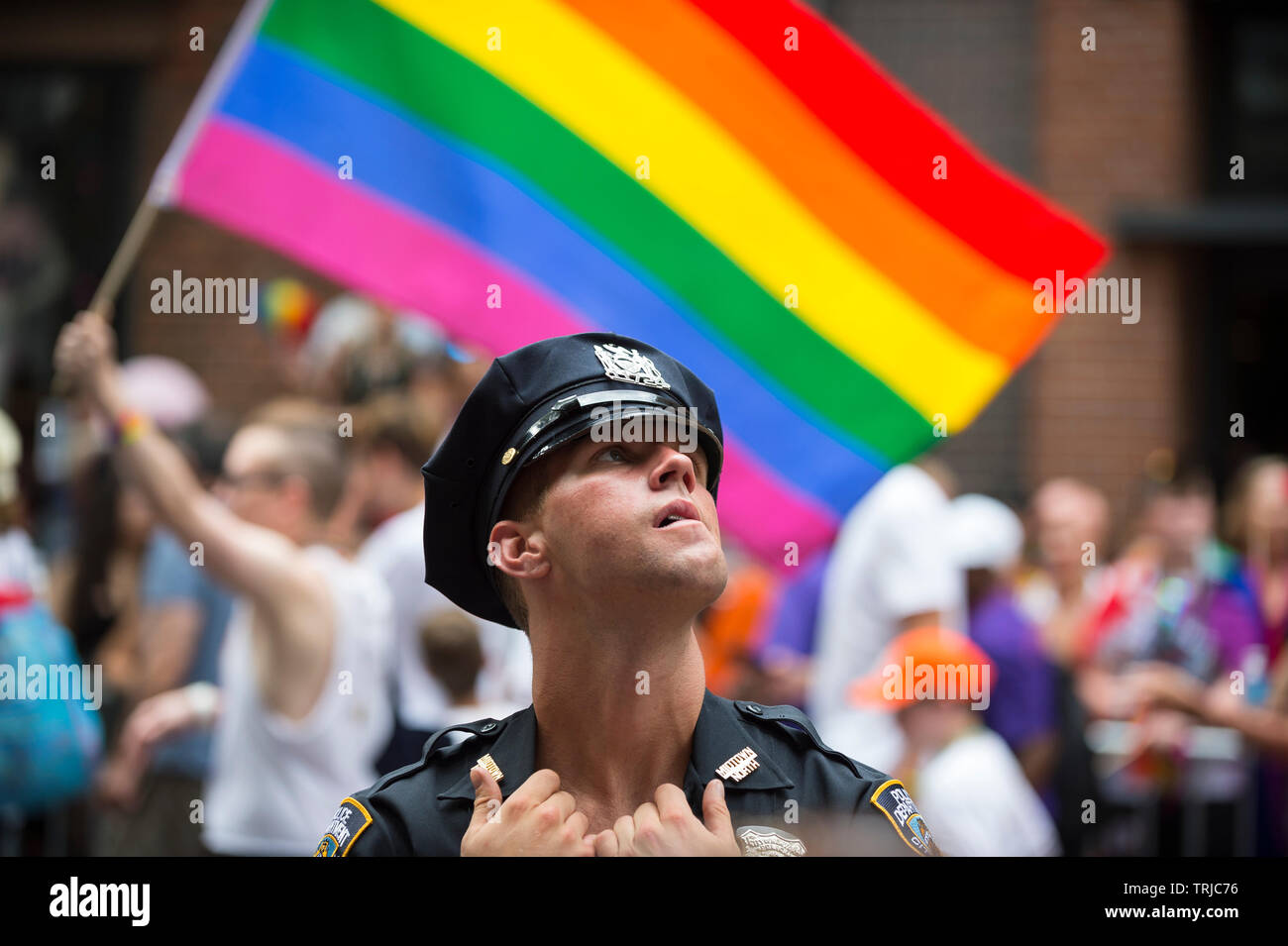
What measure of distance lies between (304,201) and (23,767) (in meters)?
1.96

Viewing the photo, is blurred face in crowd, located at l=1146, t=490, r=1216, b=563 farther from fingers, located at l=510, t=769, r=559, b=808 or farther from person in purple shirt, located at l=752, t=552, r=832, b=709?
fingers, located at l=510, t=769, r=559, b=808

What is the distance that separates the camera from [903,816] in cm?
236

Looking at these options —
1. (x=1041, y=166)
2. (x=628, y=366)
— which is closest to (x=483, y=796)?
(x=628, y=366)

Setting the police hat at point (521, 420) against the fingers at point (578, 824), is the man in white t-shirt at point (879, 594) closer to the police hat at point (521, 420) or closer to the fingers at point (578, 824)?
the police hat at point (521, 420)

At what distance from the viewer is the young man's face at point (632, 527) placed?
2.23 metres

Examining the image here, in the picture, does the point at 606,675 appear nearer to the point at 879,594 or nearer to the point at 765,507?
the point at 765,507

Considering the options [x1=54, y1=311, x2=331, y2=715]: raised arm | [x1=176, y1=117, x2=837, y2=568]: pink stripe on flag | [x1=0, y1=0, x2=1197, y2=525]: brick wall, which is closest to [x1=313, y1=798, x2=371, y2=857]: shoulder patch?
[x1=176, y1=117, x2=837, y2=568]: pink stripe on flag

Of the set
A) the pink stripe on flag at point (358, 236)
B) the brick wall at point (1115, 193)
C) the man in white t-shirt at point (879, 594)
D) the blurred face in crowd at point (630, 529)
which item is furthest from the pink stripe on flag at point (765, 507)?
the brick wall at point (1115, 193)

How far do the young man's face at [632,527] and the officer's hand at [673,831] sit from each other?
0.91 feet

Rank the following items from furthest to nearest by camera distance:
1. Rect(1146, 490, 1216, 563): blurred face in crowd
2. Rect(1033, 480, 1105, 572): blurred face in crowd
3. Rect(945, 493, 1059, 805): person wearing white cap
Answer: Rect(1033, 480, 1105, 572): blurred face in crowd
Rect(1146, 490, 1216, 563): blurred face in crowd
Rect(945, 493, 1059, 805): person wearing white cap

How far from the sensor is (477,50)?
436 centimetres

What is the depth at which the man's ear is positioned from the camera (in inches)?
91.7

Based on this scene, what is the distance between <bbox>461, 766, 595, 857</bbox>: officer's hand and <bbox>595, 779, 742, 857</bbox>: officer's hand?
0.14 ft

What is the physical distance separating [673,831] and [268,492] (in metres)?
3.25
